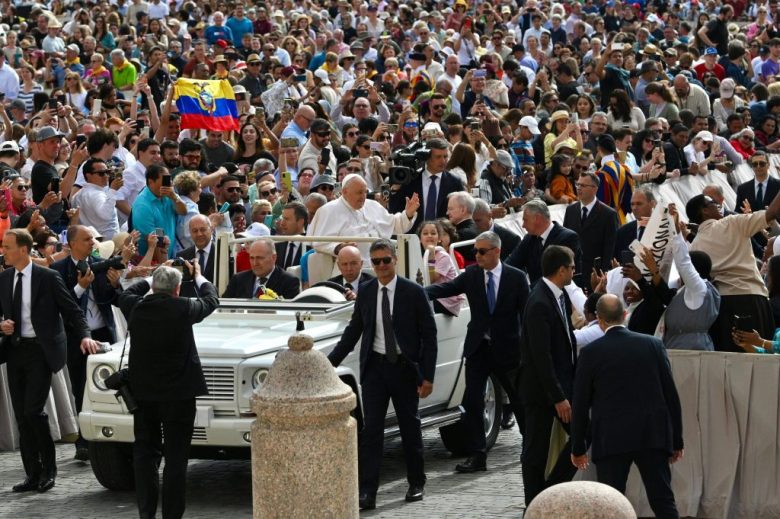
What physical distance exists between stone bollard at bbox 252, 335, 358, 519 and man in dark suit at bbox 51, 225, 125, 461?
4990 mm

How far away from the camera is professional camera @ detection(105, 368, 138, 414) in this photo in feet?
37.2

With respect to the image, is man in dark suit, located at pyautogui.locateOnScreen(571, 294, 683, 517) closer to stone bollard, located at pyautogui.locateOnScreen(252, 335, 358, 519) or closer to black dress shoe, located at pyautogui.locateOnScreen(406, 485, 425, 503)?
stone bollard, located at pyautogui.locateOnScreen(252, 335, 358, 519)

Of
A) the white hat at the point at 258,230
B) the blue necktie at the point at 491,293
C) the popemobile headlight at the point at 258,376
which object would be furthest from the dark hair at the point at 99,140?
the popemobile headlight at the point at 258,376

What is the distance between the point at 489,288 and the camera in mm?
13344

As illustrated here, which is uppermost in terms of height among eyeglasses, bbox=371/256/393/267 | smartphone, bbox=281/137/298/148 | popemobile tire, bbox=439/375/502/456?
smartphone, bbox=281/137/298/148

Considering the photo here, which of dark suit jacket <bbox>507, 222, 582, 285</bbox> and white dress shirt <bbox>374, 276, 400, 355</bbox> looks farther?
dark suit jacket <bbox>507, 222, 582, 285</bbox>

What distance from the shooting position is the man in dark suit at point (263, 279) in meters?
13.9

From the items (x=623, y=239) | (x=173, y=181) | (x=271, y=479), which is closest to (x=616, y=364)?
(x=271, y=479)

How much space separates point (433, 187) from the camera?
17.2 meters

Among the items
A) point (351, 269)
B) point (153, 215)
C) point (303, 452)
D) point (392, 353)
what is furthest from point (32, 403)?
point (303, 452)

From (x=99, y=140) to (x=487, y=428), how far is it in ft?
19.2

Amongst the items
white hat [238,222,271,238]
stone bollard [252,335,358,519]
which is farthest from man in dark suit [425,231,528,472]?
stone bollard [252,335,358,519]

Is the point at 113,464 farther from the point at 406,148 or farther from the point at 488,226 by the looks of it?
the point at 406,148

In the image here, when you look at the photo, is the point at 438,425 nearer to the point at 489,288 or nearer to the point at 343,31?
the point at 489,288
